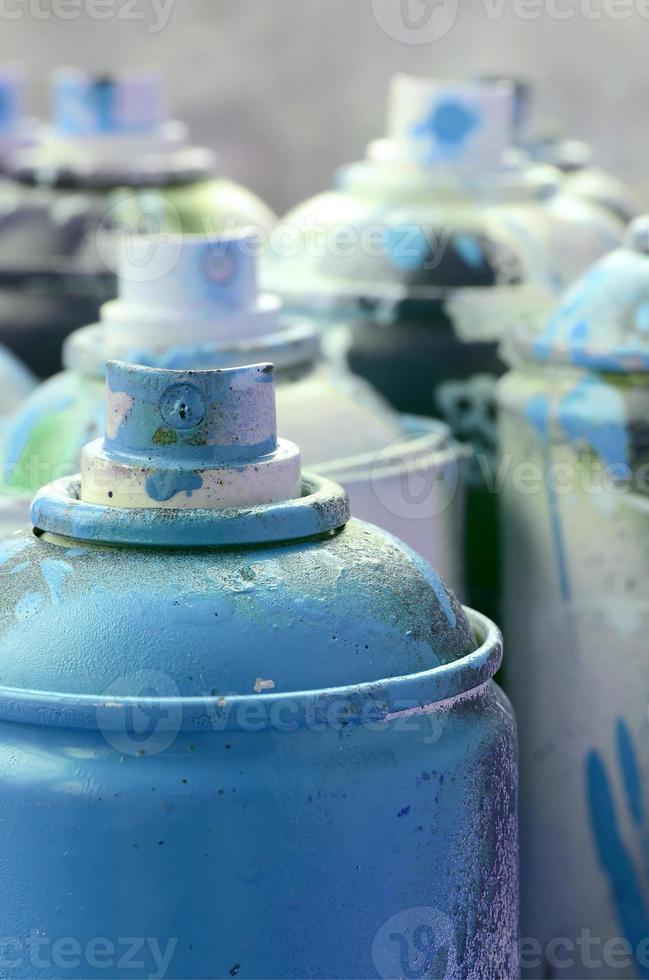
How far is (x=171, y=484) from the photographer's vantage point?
1423 millimetres

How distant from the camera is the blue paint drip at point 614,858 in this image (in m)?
2.31

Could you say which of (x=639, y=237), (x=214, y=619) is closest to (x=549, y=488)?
(x=639, y=237)

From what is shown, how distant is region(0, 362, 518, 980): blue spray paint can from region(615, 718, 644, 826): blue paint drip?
2.90 feet

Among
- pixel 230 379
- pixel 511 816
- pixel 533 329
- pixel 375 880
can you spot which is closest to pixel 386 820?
pixel 375 880

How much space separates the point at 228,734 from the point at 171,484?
0.78 feet

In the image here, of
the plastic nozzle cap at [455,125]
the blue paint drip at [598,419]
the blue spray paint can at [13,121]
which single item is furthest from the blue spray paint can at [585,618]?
the blue spray paint can at [13,121]

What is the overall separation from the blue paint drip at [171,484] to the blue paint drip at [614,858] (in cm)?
111


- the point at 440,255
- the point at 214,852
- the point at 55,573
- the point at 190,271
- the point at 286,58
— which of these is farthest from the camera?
the point at 286,58

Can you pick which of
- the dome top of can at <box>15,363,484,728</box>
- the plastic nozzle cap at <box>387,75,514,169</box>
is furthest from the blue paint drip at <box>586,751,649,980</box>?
the plastic nozzle cap at <box>387,75,514,169</box>

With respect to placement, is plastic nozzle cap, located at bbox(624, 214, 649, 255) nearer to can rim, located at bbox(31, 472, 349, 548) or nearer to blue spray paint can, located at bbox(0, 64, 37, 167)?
can rim, located at bbox(31, 472, 349, 548)

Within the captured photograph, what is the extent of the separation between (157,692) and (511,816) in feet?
1.17

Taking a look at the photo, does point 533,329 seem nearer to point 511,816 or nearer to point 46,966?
point 511,816

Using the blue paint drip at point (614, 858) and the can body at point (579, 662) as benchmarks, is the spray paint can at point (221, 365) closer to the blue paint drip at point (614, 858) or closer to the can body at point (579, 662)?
the can body at point (579, 662)

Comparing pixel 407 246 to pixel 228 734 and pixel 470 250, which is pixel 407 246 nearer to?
pixel 470 250
